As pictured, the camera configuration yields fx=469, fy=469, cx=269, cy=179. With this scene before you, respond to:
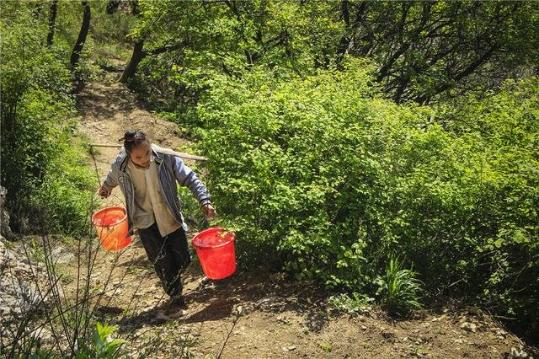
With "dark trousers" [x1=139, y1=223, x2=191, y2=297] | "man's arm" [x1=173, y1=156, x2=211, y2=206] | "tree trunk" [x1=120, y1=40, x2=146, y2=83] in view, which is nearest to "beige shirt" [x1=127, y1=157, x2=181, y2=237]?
"dark trousers" [x1=139, y1=223, x2=191, y2=297]

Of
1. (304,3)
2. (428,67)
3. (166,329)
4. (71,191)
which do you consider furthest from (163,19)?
(166,329)

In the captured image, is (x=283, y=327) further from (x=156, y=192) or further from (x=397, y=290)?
(x=156, y=192)

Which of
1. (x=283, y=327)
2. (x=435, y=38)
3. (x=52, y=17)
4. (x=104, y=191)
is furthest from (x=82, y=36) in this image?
(x=283, y=327)

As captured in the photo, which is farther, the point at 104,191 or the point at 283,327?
the point at 104,191

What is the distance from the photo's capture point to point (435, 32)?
12.5m

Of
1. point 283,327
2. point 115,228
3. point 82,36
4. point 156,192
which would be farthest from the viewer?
point 82,36

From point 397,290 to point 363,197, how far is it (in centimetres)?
101

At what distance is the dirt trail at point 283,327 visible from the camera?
12.8 feet

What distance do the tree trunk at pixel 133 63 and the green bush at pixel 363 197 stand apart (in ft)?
37.6

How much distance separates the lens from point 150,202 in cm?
435

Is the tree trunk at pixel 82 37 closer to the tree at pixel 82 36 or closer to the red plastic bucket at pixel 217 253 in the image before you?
the tree at pixel 82 36

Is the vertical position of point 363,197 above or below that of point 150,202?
above

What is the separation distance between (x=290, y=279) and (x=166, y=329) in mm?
1581

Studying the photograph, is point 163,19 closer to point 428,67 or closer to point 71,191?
point 71,191
